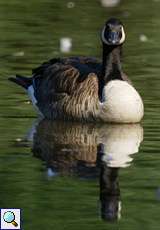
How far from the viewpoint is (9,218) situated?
10.9 m

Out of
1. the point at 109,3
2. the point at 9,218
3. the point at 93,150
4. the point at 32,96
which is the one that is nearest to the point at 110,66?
the point at 32,96

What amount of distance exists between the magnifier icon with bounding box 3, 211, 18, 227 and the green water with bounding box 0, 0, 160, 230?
124 millimetres

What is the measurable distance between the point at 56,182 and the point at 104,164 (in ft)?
3.68

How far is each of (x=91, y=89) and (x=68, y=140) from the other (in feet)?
5.96

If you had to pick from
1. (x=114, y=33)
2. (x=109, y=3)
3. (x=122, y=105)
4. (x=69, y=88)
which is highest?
(x=114, y=33)

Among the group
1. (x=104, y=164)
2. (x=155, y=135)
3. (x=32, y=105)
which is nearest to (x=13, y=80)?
(x=32, y=105)

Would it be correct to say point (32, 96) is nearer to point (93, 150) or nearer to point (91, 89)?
point (91, 89)

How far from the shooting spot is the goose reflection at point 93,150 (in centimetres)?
1245

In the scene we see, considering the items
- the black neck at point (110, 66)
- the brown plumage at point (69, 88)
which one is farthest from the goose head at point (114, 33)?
the brown plumage at point (69, 88)

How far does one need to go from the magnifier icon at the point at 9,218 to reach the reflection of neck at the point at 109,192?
83 centimetres

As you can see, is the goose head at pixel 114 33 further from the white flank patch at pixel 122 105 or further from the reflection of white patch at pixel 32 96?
the reflection of white patch at pixel 32 96

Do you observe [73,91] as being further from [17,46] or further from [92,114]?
[17,46]

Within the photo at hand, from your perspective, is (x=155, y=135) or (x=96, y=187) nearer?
(x=96, y=187)

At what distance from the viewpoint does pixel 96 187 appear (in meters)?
12.4
